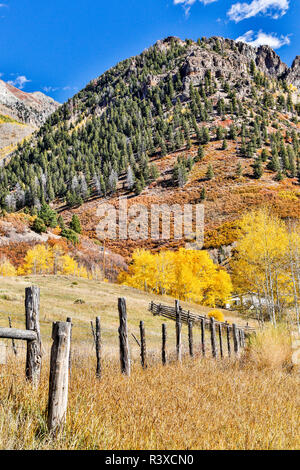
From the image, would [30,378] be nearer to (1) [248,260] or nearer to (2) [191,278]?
(1) [248,260]

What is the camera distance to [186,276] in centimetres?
4272

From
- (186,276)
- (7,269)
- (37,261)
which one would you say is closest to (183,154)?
(37,261)

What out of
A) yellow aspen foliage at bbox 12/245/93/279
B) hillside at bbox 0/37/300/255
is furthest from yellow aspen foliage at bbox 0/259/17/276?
hillside at bbox 0/37/300/255

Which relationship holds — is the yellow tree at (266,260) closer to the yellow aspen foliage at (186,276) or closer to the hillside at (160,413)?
the hillside at (160,413)

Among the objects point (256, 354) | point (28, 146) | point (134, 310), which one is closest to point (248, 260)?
point (134, 310)

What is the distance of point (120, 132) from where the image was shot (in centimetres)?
15988

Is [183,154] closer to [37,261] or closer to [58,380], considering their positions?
[37,261]

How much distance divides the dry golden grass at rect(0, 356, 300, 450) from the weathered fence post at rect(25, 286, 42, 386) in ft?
0.84

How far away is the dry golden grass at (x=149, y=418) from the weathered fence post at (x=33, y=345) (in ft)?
0.84

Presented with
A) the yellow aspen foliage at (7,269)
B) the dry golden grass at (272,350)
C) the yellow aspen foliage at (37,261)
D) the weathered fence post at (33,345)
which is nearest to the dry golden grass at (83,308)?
the dry golden grass at (272,350)

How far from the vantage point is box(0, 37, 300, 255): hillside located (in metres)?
81.6

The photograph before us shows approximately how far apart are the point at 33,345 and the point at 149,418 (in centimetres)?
273

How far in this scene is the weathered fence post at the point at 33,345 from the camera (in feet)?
17.1
